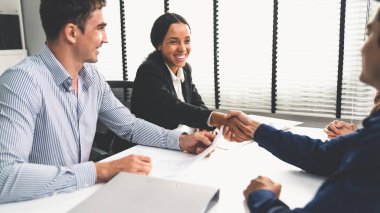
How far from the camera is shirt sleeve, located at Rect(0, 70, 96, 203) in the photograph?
1.01 m

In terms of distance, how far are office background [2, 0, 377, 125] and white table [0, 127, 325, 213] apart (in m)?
1.30

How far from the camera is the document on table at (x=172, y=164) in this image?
4.08 ft

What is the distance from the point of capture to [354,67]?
254 centimetres

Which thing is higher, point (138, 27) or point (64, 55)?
point (138, 27)

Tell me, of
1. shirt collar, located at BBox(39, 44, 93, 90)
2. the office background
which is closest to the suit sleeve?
shirt collar, located at BBox(39, 44, 93, 90)

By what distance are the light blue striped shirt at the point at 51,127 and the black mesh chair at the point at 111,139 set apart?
301mm

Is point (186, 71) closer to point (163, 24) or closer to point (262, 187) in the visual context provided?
point (163, 24)

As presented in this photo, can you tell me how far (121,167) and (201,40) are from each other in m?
2.06

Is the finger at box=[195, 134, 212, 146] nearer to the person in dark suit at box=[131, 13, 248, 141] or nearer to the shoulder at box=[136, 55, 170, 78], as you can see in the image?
the person in dark suit at box=[131, 13, 248, 141]

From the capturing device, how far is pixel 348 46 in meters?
2.53

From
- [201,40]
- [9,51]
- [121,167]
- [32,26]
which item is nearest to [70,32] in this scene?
[121,167]

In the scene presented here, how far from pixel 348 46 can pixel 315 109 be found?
0.53 meters

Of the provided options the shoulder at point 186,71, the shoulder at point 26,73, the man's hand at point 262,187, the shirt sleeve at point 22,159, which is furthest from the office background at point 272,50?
the shirt sleeve at point 22,159

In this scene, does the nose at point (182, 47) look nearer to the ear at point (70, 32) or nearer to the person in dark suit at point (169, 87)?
the person in dark suit at point (169, 87)
